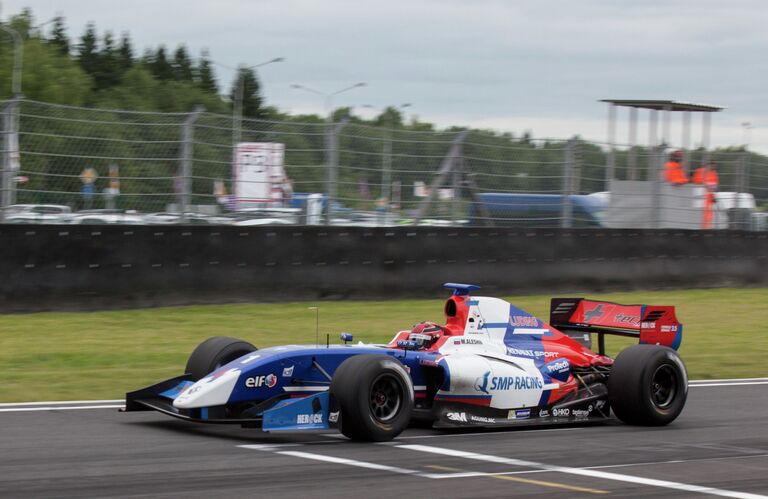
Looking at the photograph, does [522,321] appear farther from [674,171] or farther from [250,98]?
[250,98]

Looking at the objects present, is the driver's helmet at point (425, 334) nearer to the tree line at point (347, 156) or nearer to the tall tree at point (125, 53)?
the tree line at point (347, 156)

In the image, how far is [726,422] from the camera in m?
9.42

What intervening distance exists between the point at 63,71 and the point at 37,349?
187 feet

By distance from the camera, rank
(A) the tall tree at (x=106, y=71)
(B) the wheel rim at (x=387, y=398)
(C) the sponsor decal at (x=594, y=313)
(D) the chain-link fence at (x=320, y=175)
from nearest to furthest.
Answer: (B) the wheel rim at (x=387, y=398), (C) the sponsor decal at (x=594, y=313), (D) the chain-link fence at (x=320, y=175), (A) the tall tree at (x=106, y=71)

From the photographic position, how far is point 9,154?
43.2 feet

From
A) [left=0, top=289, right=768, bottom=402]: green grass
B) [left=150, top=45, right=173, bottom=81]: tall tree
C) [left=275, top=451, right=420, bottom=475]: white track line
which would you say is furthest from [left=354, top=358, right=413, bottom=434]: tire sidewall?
[left=150, top=45, right=173, bottom=81]: tall tree

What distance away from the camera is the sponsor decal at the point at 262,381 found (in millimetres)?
7836

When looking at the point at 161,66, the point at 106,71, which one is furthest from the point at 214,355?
the point at 161,66

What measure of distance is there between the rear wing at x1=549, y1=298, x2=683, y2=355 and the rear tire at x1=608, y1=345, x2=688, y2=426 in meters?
0.52

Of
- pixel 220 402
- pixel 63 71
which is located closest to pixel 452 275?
pixel 220 402

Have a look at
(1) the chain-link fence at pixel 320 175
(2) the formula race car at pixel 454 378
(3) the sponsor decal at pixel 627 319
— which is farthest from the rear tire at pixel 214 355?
(1) the chain-link fence at pixel 320 175

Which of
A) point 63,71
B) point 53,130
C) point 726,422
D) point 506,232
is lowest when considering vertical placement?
point 726,422

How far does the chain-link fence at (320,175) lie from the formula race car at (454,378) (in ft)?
17.6

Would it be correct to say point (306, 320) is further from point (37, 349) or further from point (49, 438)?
point (49, 438)
